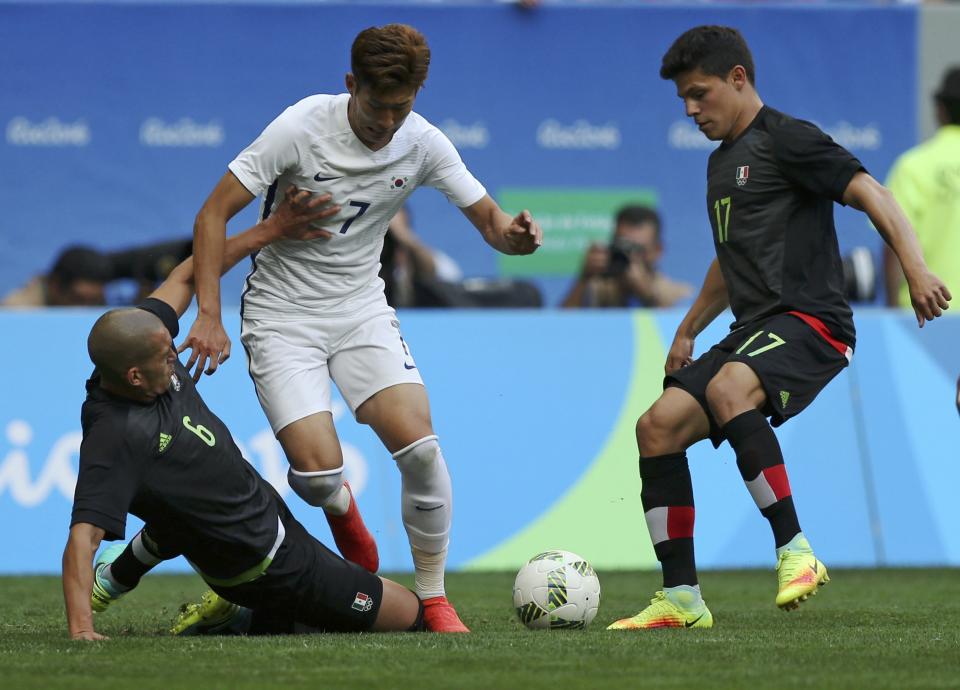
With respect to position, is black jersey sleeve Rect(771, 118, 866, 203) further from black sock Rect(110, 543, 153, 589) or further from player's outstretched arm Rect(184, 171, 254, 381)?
black sock Rect(110, 543, 153, 589)

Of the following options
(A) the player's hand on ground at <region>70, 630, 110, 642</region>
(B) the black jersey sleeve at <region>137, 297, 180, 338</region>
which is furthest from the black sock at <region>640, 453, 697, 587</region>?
(A) the player's hand on ground at <region>70, 630, 110, 642</region>

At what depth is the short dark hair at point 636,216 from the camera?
11461 mm

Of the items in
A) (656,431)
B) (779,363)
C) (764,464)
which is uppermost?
(779,363)

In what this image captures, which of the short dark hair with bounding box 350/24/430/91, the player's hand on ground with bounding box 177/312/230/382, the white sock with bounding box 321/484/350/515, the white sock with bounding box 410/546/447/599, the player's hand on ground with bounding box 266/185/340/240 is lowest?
the white sock with bounding box 410/546/447/599

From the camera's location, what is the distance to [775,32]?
38.6ft

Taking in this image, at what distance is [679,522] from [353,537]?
4.49 feet

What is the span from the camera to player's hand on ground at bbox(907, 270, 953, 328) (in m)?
5.57

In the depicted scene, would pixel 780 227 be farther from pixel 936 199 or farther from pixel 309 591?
pixel 936 199

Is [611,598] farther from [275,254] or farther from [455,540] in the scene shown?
[275,254]

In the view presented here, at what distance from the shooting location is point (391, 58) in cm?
557

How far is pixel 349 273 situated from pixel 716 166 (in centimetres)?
145

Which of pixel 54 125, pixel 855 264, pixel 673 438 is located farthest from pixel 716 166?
pixel 54 125

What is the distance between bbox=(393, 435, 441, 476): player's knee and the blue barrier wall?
9.32ft

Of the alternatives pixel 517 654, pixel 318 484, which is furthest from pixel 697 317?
pixel 517 654
